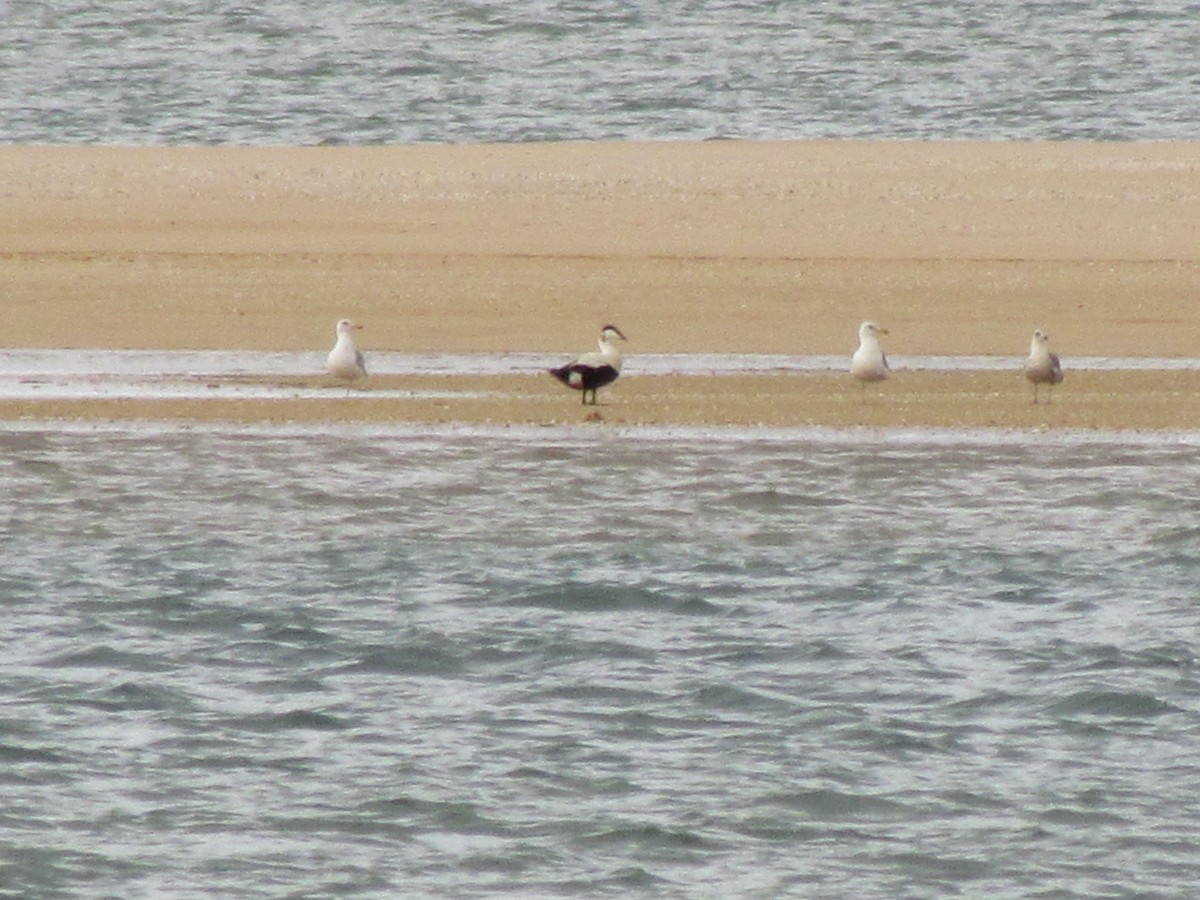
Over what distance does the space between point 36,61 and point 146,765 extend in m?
34.5

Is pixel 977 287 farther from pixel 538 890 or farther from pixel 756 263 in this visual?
pixel 538 890

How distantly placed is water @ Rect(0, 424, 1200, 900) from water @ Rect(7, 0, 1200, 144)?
16097 millimetres

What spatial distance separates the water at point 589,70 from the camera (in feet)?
112

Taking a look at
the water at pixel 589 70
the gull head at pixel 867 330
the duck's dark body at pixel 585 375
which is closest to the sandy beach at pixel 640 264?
the duck's dark body at pixel 585 375

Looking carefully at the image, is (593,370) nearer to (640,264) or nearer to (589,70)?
(640,264)

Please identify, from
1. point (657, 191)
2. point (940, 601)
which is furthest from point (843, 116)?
point (940, 601)

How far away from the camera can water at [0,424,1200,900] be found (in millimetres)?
10258

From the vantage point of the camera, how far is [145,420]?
18.1 m

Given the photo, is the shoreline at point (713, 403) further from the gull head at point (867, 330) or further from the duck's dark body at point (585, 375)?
→ the gull head at point (867, 330)

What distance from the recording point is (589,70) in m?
41.1

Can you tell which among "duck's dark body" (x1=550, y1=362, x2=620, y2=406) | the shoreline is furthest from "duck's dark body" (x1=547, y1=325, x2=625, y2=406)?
the shoreline

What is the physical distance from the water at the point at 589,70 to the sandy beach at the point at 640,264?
5435mm

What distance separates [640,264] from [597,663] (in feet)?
34.4

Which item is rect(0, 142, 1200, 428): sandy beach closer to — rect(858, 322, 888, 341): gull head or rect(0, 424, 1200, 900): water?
rect(858, 322, 888, 341): gull head
